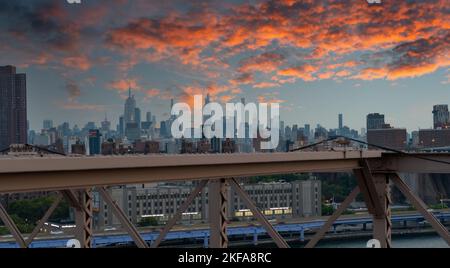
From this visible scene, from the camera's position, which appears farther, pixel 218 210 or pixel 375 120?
pixel 375 120

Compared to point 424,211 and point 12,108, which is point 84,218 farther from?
point 12,108

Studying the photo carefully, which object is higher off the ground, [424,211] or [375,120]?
[375,120]

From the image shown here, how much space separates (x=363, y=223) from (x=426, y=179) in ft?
72.8

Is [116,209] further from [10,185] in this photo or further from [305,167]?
[10,185]

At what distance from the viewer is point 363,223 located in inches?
3187

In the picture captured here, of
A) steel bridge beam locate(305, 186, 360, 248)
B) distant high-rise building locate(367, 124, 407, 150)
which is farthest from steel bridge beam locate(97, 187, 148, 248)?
distant high-rise building locate(367, 124, 407, 150)

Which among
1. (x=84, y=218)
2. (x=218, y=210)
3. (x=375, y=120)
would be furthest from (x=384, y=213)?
(x=375, y=120)

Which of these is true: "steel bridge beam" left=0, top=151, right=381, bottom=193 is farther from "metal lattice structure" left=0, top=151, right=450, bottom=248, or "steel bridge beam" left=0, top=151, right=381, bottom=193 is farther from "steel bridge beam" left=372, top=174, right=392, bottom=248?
"steel bridge beam" left=372, top=174, right=392, bottom=248

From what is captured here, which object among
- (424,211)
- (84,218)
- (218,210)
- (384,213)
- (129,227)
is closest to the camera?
(218,210)

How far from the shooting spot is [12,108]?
1394 inches

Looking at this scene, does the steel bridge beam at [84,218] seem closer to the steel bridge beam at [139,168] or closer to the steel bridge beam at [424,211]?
the steel bridge beam at [139,168]

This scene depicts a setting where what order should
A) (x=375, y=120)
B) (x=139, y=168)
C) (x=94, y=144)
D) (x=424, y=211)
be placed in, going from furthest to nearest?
(x=375, y=120) → (x=94, y=144) → (x=424, y=211) → (x=139, y=168)

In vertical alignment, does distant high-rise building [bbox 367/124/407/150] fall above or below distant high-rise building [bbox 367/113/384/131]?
below

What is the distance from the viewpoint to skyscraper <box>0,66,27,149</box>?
33.0 m
